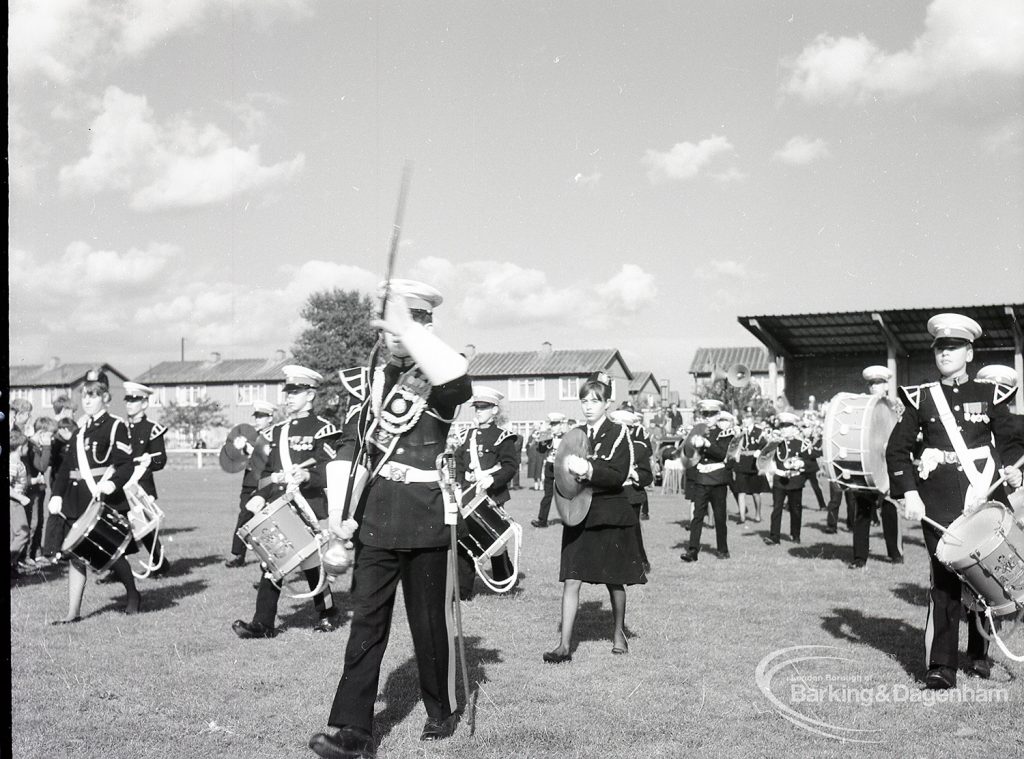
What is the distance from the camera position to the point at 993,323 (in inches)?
1347

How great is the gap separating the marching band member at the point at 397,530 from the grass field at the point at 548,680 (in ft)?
1.19

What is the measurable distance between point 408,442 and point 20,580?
308 inches

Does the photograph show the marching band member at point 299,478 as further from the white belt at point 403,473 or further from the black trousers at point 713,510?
the black trousers at point 713,510

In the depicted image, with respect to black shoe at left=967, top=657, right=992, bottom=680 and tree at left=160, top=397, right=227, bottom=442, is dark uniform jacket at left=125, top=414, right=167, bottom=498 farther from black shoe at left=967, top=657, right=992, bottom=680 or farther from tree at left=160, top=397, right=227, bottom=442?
tree at left=160, top=397, right=227, bottom=442

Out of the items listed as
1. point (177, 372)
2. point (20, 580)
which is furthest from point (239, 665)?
point (177, 372)

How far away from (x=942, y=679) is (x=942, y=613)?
40 centimetres

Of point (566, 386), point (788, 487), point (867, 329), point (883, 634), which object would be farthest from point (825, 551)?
point (566, 386)

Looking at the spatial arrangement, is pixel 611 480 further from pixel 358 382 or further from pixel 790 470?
pixel 790 470

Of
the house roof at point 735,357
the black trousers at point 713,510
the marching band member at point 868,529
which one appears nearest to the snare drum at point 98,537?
the black trousers at point 713,510

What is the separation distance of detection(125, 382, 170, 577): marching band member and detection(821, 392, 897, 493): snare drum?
622 centimetres

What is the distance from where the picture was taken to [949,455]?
5.89 metres

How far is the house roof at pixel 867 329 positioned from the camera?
3319 cm

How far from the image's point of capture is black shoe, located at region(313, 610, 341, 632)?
7.67 m

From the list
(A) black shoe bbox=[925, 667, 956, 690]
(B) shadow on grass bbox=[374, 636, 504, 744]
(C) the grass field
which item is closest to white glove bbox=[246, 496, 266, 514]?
(C) the grass field
